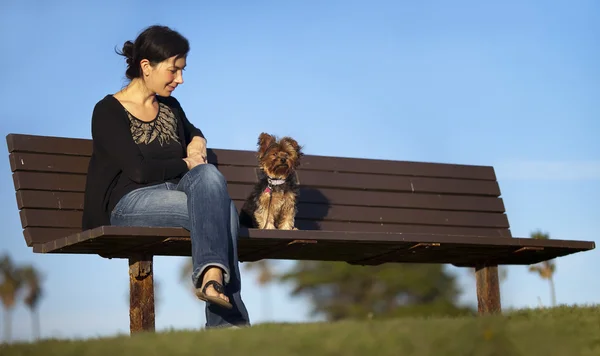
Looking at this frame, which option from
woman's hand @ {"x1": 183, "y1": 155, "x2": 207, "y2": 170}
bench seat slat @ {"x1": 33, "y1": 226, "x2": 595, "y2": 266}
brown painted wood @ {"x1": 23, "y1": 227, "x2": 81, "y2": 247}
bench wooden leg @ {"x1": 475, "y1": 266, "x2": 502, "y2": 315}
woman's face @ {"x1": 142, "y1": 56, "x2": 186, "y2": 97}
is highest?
woman's face @ {"x1": 142, "y1": 56, "x2": 186, "y2": 97}

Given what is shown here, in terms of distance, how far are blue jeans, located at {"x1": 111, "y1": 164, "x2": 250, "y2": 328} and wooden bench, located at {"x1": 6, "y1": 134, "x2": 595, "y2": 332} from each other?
160 millimetres

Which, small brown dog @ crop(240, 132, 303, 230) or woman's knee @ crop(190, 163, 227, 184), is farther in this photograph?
small brown dog @ crop(240, 132, 303, 230)

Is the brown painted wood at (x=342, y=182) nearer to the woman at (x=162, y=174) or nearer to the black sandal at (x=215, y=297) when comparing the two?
the woman at (x=162, y=174)

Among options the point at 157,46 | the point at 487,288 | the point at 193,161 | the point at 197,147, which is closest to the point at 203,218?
the point at 193,161

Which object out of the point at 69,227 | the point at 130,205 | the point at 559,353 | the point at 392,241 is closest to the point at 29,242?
the point at 69,227

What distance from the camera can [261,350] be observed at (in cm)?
376

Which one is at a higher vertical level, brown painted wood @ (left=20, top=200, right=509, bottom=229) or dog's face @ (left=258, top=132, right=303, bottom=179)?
dog's face @ (left=258, top=132, right=303, bottom=179)

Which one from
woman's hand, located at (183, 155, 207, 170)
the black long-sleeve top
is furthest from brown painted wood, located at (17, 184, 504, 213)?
woman's hand, located at (183, 155, 207, 170)

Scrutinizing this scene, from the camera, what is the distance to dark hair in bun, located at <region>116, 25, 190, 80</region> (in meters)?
7.32

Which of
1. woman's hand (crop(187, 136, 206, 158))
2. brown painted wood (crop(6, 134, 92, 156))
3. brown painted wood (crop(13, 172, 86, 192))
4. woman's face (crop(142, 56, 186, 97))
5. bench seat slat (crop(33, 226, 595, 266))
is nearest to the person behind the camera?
bench seat slat (crop(33, 226, 595, 266))

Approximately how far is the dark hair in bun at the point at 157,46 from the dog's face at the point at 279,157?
1.34m

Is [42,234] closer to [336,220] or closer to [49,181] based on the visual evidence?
[49,181]

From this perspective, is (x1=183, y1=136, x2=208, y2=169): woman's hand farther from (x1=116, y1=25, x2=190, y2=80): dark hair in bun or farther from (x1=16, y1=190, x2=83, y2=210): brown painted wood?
(x1=16, y1=190, x2=83, y2=210): brown painted wood

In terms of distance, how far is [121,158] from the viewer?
701 cm
